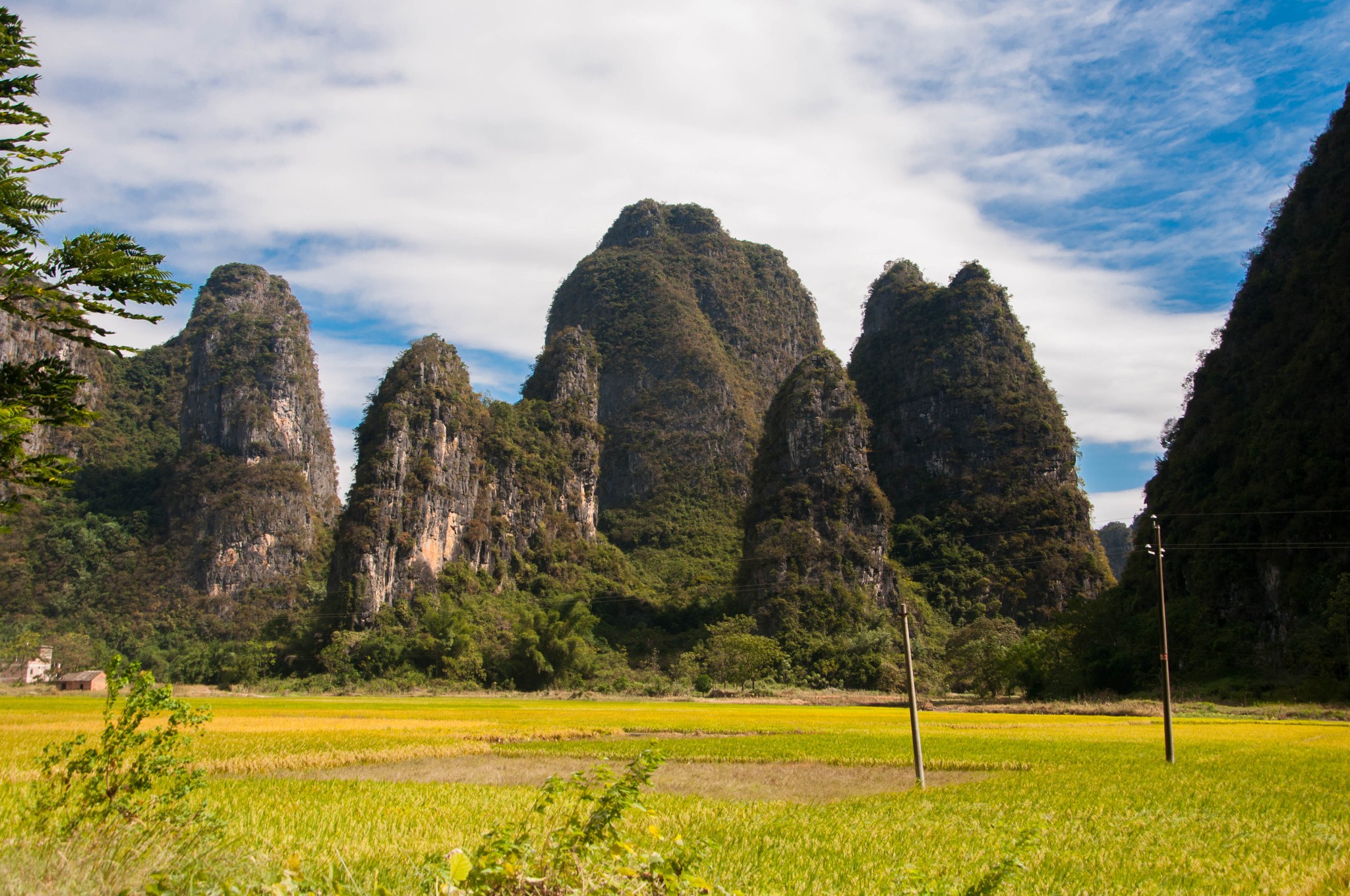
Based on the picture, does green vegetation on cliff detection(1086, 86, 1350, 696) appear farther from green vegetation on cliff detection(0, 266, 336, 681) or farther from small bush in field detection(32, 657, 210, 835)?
green vegetation on cliff detection(0, 266, 336, 681)

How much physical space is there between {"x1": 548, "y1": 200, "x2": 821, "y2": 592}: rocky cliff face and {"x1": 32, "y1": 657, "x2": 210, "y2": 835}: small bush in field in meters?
73.2

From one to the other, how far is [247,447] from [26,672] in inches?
1230

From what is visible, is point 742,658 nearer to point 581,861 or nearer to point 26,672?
point 26,672

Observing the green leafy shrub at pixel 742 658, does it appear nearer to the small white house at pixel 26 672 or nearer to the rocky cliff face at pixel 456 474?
the rocky cliff face at pixel 456 474

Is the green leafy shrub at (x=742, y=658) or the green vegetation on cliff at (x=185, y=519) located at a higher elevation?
the green vegetation on cliff at (x=185, y=519)

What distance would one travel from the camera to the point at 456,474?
69750mm

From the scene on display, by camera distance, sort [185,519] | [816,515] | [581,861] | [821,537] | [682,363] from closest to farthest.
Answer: [581,861], [821,537], [816,515], [185,519], [682,363]

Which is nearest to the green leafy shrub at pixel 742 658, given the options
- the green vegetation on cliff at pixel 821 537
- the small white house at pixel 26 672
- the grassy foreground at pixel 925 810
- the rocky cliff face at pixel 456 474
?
the green vegetation on cliff at pixel 821 537

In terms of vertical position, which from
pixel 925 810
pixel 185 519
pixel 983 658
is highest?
pixel 185 519

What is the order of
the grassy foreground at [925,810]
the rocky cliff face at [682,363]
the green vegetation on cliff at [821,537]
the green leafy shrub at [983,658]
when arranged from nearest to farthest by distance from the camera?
the grassy foreground at [925,810]
the green leafy shrub at [983,658]
the green vegetation on cliff at [821,537]
the rocky cliff face at [682,363]

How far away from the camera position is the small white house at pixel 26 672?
5422 cm

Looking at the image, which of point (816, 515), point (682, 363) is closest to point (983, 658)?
point (816, 515)

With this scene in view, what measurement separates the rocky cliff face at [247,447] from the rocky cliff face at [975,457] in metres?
57.4

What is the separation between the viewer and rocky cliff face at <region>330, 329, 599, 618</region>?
204ft
